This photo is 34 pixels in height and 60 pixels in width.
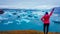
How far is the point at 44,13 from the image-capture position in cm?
162

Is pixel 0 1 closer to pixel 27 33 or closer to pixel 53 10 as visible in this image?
pixel 27 33

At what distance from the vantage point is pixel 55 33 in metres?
1.61

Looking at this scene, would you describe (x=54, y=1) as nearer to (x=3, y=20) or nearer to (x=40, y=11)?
(x=40, y=11)

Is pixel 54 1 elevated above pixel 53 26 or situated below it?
above

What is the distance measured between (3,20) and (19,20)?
0.65 ft

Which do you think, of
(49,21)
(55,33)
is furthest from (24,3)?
Result: (55,33)

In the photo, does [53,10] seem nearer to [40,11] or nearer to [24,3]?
[40,11]

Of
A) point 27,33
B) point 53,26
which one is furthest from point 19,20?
point 53,26

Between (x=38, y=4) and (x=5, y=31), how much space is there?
1.73 ft

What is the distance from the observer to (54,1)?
1.63 meters

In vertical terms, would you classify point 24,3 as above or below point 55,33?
Result: above

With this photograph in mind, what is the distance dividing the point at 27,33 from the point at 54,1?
1.72 feet

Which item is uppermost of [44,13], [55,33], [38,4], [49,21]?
[38,4]

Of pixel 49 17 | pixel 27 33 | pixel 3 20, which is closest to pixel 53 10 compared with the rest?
pixel 49 17
